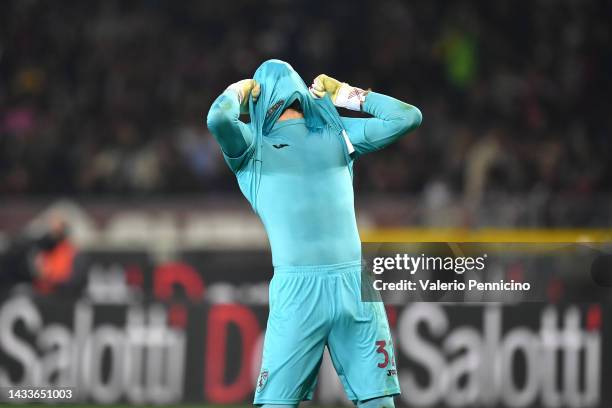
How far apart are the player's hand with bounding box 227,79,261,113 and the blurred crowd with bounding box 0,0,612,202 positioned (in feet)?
25.7

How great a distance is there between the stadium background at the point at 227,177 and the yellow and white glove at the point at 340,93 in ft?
11.4

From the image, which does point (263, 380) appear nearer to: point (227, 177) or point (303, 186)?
point (303, 186)

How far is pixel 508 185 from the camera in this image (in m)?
13.2

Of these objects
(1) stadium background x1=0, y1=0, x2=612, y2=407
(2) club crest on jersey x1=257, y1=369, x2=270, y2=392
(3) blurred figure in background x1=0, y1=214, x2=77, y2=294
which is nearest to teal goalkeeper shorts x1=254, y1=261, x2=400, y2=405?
(2) club crest on jersey x1=257, y1=369, x2=270, y2=392

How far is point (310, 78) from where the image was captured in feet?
50.6

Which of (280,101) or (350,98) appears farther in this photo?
(350,98)

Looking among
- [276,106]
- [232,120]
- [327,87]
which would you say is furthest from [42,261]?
[232,120]

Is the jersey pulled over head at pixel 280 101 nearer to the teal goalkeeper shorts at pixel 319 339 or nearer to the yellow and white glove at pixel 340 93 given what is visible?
the yellow and white glove at pixel 340 93

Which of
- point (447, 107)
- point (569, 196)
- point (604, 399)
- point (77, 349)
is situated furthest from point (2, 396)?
point (447, 107)

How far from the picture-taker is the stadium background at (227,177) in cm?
878

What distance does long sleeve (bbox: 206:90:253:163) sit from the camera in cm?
486

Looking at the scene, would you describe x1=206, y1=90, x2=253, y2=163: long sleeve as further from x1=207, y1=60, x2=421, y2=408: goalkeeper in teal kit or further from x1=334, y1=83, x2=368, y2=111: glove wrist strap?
x1=334, y1=83, x2=368, y2=111: glove wrist strap

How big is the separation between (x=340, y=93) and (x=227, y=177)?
8907 mm

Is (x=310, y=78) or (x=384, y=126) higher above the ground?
(x=310, y=78)
